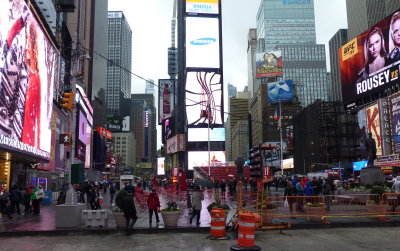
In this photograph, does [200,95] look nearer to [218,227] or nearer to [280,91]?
[280,91]

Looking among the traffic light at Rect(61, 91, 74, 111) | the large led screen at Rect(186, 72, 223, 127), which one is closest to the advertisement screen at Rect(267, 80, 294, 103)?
the large led screen at Rect(186, 72, 223, 127)

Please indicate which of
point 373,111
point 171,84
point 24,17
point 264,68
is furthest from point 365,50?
point 171,84

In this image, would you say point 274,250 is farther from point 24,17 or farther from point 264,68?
point 264,68

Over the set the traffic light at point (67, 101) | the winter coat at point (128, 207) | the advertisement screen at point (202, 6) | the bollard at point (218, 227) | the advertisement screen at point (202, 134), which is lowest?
the bollard at point (218, 227)

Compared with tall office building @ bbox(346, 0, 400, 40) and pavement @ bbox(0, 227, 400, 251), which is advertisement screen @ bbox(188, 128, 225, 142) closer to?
tall office building @ bbox(346, 0, 400, 40)

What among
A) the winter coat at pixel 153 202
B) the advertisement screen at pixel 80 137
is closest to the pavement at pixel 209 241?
the winter coat at pixel 153 202

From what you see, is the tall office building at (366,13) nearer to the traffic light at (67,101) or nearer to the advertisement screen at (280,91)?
the advertisement screen at (280,91)

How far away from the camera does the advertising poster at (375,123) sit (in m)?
54.8

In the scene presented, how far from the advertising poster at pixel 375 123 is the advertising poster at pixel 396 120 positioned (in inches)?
93.4

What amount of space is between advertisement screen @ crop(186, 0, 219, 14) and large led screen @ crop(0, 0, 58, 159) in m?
67.8

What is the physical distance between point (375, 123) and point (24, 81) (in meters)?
48.4

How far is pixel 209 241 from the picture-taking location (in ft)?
40.1

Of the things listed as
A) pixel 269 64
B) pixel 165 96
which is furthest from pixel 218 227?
pixel 165 96

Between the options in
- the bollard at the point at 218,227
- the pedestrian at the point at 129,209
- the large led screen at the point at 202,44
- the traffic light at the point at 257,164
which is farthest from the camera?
the large led screen at the point at 202,44
